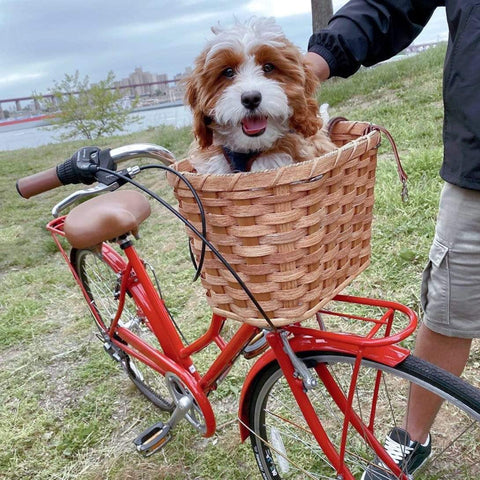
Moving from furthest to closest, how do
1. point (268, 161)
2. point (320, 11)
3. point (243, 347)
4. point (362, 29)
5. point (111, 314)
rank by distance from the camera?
point (320, 11) < point (111, 314) < point (243, 347) < point (362, 29) < point (268, 161)

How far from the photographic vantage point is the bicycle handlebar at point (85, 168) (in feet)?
4.78

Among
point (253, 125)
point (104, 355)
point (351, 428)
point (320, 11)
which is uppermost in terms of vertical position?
point (320, 11)

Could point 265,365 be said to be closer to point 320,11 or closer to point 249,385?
point 249,385

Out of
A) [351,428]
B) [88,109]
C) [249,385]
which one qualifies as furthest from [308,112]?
[88,109]

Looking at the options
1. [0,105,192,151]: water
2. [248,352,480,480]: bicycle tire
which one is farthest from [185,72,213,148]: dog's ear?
[0,105,192,151]: water

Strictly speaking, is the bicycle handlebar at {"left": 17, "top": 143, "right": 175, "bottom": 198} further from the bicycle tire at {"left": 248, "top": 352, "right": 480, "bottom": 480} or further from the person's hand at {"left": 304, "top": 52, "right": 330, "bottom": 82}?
the bicycle tire at {"left": 248, "top": 352, "right": 480, "bottom": 480}

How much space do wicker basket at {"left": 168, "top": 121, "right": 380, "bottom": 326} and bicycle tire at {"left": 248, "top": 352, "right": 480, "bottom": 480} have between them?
35 centimetres

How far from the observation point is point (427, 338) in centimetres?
181

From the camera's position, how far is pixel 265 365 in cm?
172

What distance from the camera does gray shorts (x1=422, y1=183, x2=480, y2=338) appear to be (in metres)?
1.57

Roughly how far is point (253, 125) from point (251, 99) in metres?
0.08

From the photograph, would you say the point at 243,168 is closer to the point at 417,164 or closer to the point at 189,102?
the point at 189,102

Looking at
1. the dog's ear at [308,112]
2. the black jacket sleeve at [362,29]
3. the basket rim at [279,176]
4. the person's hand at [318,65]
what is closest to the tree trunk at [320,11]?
the black jacket sleeve at [362,29]

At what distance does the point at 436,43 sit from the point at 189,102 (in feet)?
41.3
